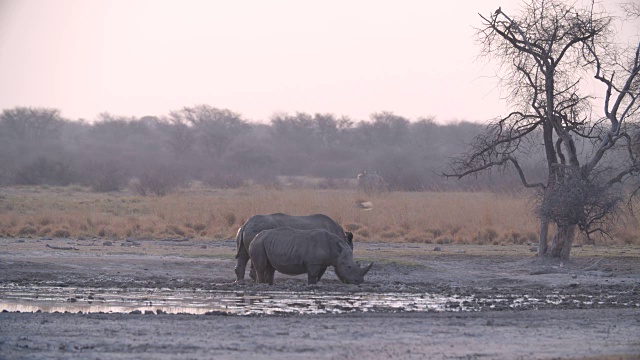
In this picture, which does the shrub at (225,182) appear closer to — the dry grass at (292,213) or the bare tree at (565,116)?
the dry grass at (292,213)

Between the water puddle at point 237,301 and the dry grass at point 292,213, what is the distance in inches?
483

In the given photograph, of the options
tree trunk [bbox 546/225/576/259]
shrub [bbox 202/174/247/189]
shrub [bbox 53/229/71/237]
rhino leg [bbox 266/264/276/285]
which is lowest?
rhino leg [bbox 266/264/276/285]

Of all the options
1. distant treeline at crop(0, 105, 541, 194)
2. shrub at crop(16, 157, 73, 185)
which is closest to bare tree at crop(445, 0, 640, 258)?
distant treeline at crop(0, 105, 541, 194)

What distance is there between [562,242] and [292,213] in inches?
495

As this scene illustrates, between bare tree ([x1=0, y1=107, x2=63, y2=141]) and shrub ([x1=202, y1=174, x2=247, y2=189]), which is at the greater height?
bare tree ([x1=0, y1=107, x2=63, y2=141])

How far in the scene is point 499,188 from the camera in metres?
43.3

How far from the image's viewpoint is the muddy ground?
9.34 metres

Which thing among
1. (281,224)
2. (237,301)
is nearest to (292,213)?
(281,224)

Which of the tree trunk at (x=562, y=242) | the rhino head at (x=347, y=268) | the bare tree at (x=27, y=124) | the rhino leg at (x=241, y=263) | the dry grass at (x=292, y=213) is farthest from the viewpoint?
the bare tree at (x=27, y=124)

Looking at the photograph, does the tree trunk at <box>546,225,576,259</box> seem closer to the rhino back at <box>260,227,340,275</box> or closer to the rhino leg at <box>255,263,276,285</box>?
the rhino back at <box>260,227,340,275</box>

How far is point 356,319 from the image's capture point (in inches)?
455

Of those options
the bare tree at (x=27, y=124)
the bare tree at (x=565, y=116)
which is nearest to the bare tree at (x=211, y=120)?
the bare tree at (x=27, y=124)

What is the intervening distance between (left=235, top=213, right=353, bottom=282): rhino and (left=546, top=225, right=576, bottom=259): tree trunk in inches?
205

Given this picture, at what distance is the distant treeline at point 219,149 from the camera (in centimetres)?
5738
